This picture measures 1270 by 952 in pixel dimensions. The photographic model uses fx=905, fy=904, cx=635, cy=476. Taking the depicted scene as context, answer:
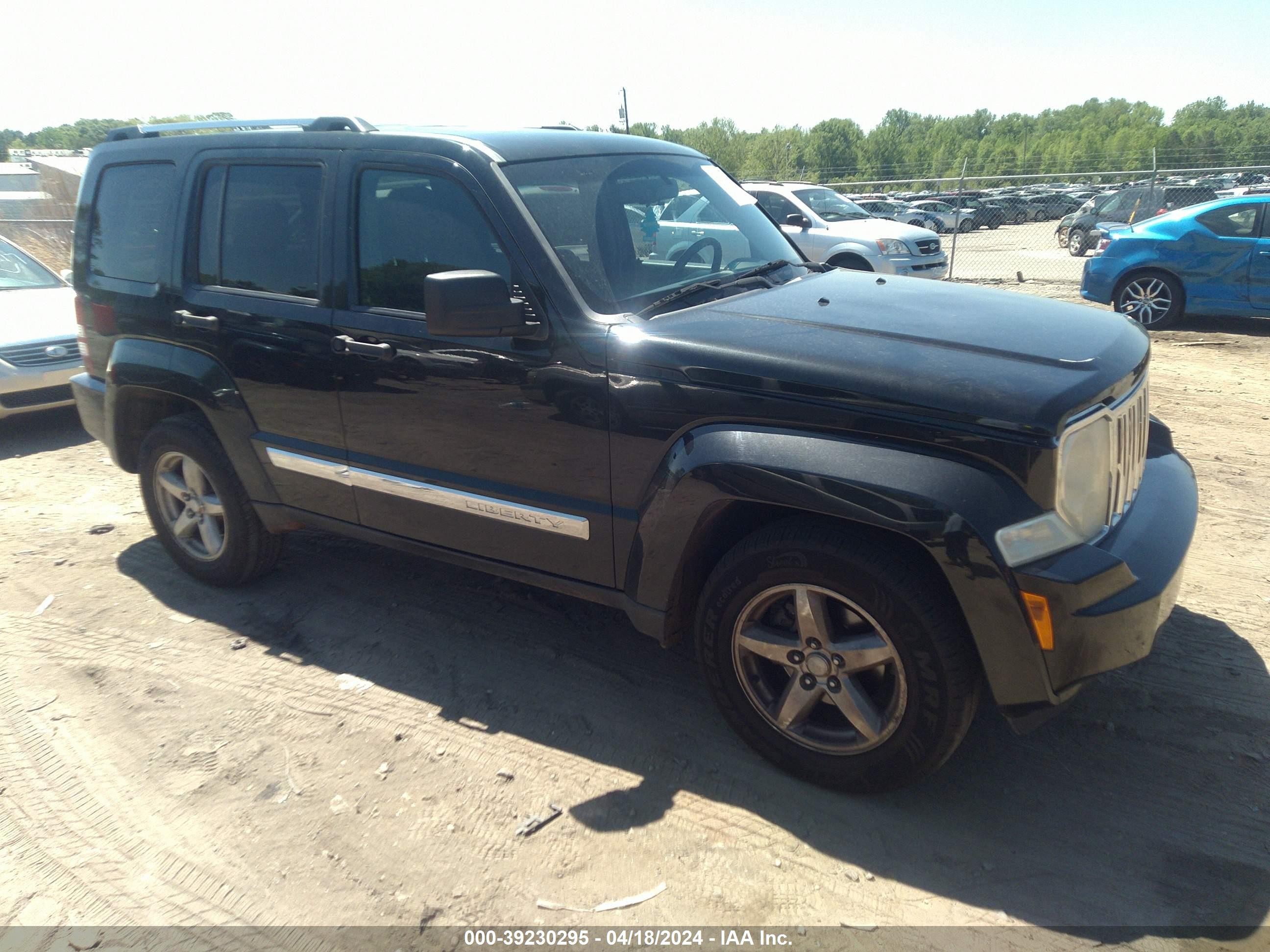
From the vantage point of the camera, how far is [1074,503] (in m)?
2.56

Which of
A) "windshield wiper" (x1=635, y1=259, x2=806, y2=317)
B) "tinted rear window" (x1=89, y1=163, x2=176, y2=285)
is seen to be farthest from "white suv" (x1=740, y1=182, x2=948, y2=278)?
"tinted rear window" (x1=89, y1=163, x2=176, y2=285)

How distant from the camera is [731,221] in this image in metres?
4.04

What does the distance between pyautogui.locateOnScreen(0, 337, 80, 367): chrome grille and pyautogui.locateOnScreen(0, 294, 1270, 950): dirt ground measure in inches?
140

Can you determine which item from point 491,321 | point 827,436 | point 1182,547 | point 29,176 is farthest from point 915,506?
point 29,176

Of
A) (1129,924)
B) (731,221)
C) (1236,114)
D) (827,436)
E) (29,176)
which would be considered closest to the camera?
(1129,924)

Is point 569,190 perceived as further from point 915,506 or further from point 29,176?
point 29,176

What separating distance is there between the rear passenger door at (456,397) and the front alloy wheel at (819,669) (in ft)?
1.99

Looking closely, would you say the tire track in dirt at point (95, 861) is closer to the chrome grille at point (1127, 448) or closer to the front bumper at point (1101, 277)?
the chrome grille at point (1127, 448)

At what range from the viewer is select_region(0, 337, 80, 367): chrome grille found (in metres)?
7.17

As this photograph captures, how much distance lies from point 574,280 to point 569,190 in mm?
463

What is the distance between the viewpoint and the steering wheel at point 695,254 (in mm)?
3512

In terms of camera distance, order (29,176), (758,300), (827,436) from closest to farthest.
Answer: (827,436)
(758,300)
(29,176)

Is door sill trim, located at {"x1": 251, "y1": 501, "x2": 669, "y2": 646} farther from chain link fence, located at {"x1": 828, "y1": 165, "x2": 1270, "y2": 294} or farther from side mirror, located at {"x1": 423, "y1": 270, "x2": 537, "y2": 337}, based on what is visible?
chain link fence, located at {"x1": 828, "y1": 165, "x2": 1270, "y2": 294}

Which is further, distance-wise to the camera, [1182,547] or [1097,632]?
[1182,547]
